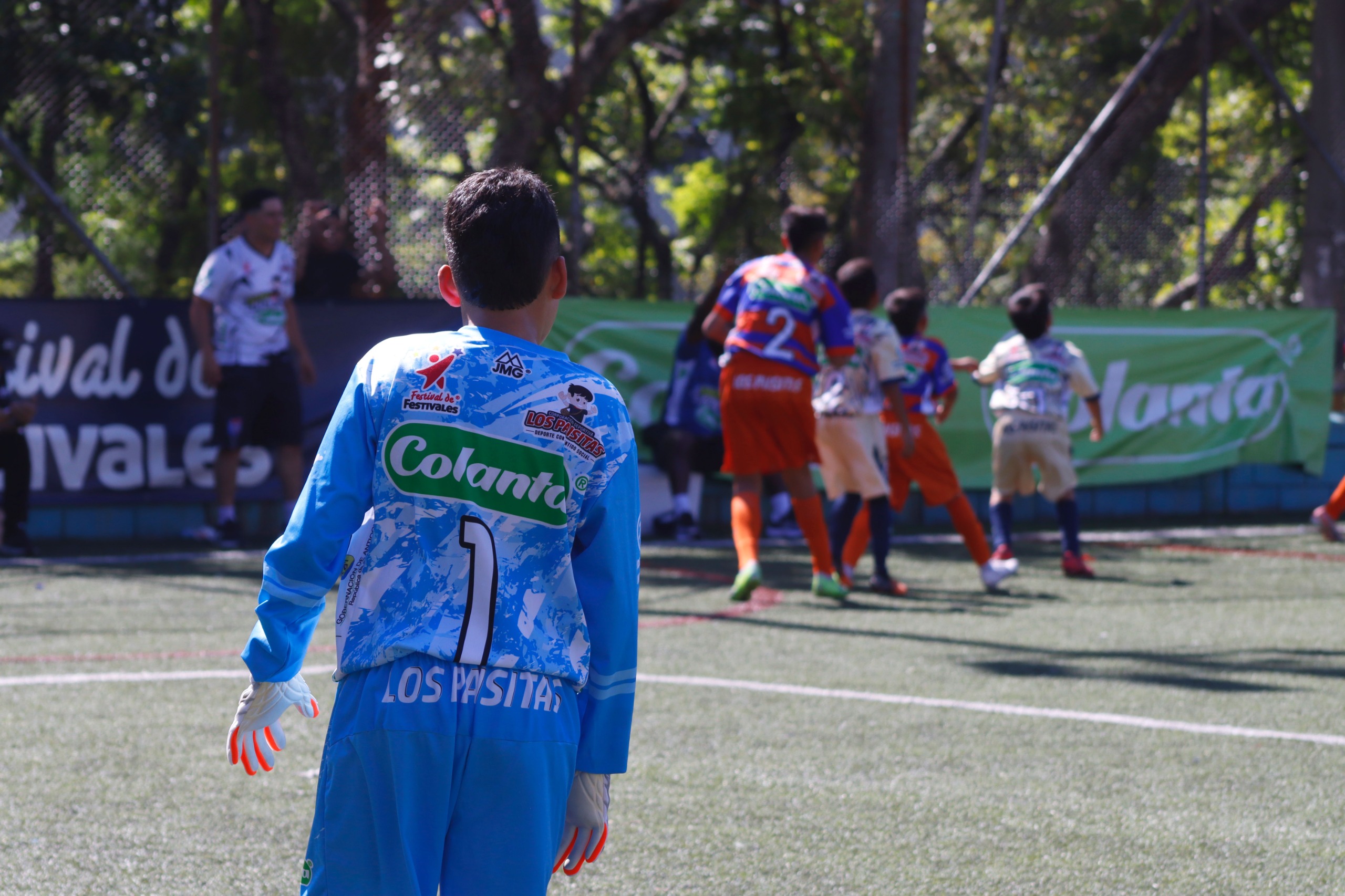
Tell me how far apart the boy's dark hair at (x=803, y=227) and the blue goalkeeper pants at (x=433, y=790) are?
19.4 feet

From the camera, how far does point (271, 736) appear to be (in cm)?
216

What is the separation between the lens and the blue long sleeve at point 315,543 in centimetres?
198

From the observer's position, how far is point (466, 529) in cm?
200

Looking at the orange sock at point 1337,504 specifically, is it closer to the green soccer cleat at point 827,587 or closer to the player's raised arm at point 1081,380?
the player's raised arm at point 1081,380

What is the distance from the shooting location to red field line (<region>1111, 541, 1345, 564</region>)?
1016 cm

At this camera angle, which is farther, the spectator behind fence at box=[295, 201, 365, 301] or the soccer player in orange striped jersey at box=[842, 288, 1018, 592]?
the spectator behind fence at box=[295, 201, 365, 301]

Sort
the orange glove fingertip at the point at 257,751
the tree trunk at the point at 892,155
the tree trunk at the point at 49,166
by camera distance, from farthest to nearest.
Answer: the tree trunk at the point at 892,155, the tree trunk at the point at 49,166, the orange glove fingertip at the point at 257,751

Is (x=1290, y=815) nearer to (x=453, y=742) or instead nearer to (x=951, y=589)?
(x=453, y=742)

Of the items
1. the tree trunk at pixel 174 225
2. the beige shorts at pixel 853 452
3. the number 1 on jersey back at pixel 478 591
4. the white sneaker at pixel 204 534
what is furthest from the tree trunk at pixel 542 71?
Result: the number 1 on jersey back at pixel 478 591

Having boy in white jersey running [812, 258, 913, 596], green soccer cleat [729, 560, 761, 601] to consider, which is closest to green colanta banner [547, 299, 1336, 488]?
boy in white jersey running [812, 258, 913, 596]

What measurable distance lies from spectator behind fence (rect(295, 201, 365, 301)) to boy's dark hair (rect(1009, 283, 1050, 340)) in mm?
4727

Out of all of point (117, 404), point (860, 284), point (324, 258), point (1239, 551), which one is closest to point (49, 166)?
point (117, 404)

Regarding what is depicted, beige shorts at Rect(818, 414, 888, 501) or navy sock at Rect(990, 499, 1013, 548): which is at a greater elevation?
beige shorts at Rect(818, 414, 888, 501)

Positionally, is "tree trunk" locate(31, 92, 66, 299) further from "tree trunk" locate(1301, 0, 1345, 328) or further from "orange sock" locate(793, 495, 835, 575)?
"tree trunk" locate(1301, 0, 1345, 328)
